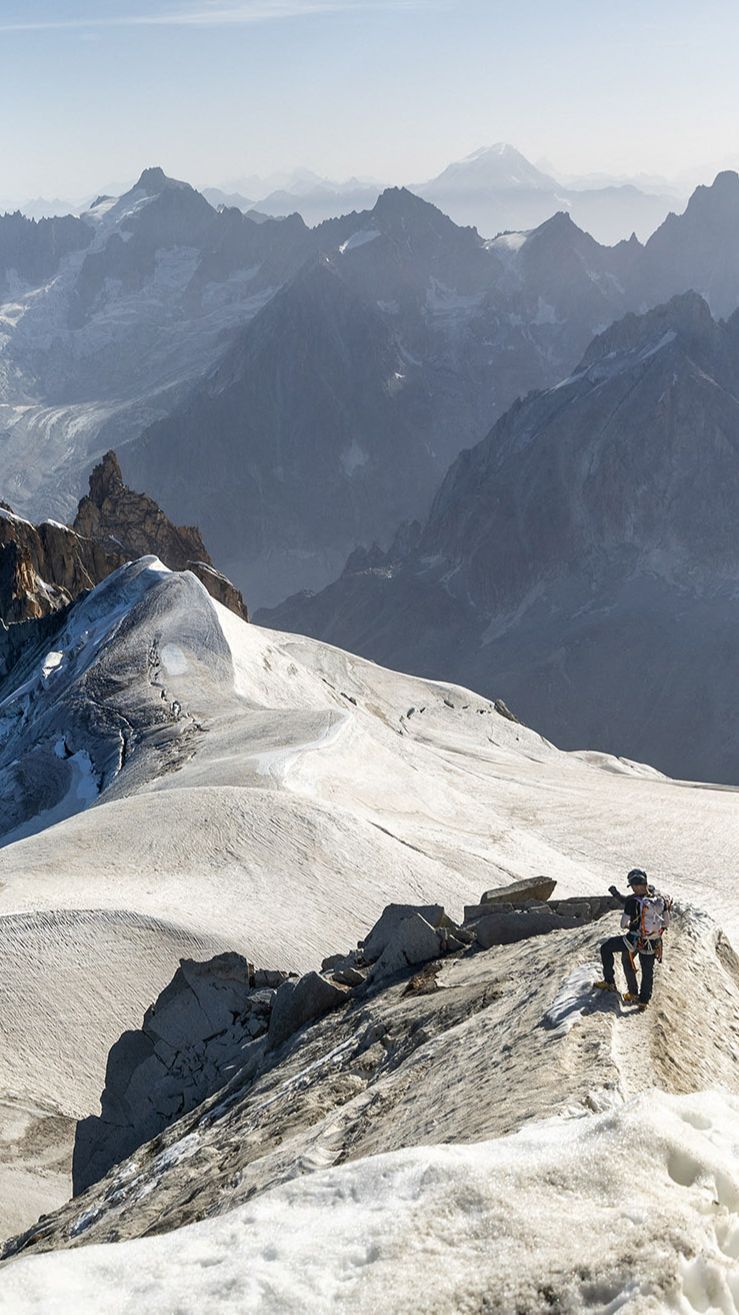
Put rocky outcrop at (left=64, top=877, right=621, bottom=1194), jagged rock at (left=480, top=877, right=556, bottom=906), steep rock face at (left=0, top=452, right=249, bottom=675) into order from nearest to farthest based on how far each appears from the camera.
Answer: rocky outcrop at (left=64, top=877, right=621, bottom=1194)
jagged rock at (left=480, top=877, right=556, bottom=906)
steep rock face at (left=0, top=452, right=249, bottom=675)

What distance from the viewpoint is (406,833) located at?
34.1 metres

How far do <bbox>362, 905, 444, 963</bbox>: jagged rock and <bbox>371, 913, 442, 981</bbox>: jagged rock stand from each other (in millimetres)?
628

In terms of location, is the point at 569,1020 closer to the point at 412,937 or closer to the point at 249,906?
the point at 412,937

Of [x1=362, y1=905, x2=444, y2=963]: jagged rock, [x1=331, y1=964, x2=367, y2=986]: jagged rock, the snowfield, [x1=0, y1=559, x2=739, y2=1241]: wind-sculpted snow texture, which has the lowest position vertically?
[x1=0, y1=559, x2=739, y2=1241]: wind-sculpted snow texture

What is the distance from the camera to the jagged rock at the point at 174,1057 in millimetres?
17875

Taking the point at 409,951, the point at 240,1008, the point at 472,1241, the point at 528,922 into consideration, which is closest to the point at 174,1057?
the point at 240,1008

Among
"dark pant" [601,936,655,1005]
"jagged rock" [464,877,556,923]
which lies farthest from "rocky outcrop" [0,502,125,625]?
"dark pant" [601,936,655,1005]

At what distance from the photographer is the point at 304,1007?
677 inches

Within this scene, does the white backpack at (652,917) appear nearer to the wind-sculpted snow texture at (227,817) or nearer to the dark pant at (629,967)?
the dark pant at (629,967)

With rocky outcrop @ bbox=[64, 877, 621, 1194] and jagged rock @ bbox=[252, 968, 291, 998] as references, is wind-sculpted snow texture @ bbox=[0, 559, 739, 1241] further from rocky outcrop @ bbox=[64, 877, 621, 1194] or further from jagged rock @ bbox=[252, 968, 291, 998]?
jagged rock @ bbox=[252, 968, 291, 998]

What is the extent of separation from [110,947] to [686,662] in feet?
575

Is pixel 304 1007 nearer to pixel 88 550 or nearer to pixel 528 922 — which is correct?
pixel 528 922

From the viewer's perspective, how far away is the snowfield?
303 inches

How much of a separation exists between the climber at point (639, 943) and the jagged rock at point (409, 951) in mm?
4763
